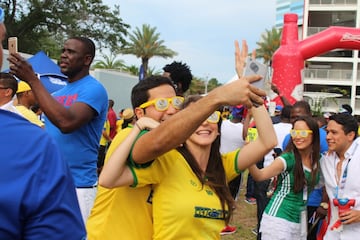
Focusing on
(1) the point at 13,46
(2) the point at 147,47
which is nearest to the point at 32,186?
(1) the point at 13,46

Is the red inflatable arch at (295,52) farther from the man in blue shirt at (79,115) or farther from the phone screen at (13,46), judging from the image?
the phone screen at (13,46)

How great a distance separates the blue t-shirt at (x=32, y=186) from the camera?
948 mm

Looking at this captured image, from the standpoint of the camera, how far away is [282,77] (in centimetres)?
1558

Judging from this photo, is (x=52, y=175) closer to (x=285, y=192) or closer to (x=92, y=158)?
(x=92, y=158)

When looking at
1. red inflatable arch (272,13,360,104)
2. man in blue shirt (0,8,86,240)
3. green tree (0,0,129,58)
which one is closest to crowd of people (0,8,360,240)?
man in blue shirt (0,8,86,240)

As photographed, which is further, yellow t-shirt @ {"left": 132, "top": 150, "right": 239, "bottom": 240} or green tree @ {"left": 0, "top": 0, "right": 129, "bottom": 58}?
green tree @ {"left": 0, "top": 0, "right": 129, "bottom": 58}

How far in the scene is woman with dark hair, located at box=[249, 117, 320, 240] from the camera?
3.89m

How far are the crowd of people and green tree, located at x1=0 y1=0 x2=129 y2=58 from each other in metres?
23.5

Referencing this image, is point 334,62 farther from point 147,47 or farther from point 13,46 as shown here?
point 13,46

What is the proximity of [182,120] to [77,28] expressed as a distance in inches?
1063

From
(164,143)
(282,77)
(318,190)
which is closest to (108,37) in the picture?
(282,77)

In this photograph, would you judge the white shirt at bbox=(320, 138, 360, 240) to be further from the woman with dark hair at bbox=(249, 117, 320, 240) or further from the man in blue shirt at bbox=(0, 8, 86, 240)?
the man in blue shirt at bbox=(0, 8, 86, 240)

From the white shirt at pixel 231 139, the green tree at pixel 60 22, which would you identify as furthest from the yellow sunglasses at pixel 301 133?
the green tree at pixel 60 22

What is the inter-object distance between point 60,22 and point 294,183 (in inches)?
990
